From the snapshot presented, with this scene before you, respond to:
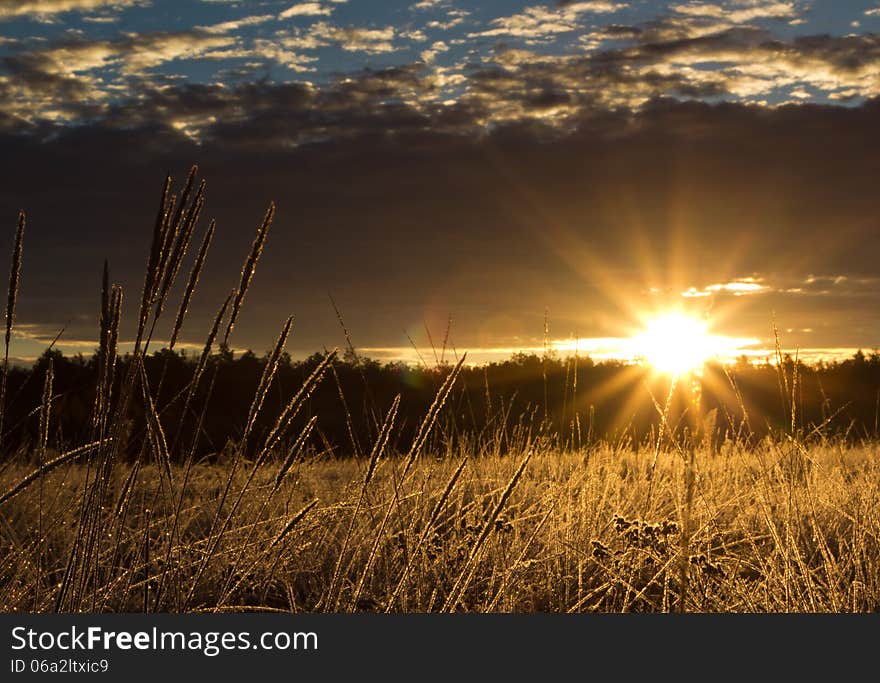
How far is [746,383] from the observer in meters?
18.5

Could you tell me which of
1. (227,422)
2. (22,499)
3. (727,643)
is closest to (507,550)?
(727,643)

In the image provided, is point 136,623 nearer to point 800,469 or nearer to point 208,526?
point 208,526

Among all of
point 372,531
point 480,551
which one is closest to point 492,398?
point 372,531

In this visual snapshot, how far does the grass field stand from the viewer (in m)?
2.77

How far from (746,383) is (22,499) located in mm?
16299

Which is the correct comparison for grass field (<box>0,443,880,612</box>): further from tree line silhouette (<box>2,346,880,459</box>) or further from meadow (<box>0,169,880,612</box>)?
tree line silhouette (<box>2,346,880,459</box>)

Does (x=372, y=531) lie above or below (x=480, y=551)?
below

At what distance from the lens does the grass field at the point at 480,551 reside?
2768 mm

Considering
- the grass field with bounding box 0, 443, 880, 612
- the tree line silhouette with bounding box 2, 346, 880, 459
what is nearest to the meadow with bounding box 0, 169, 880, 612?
the grass field with bounding box 0, 443, 880, 612

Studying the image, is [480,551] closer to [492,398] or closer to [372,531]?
[372,531]

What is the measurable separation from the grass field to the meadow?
17 millimetres

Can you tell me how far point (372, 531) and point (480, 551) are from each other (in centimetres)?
139

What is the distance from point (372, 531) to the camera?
12.1 feet

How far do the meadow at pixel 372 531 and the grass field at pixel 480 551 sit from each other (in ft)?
0.06
